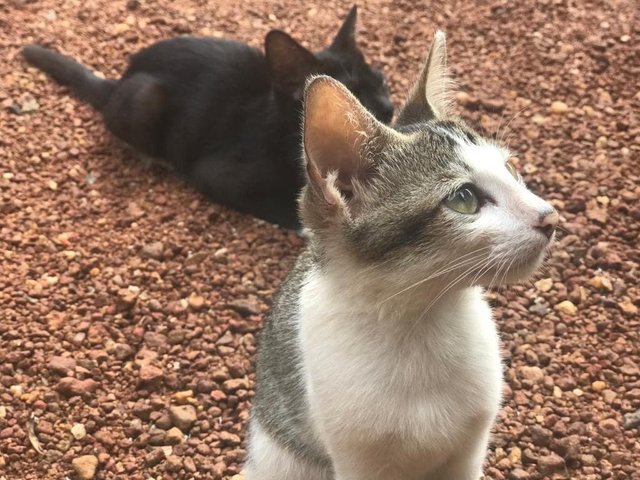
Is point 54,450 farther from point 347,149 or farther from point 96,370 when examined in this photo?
point 347,149

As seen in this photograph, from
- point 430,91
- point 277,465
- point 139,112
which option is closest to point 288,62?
point 139,112

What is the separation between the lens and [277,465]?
2.28m

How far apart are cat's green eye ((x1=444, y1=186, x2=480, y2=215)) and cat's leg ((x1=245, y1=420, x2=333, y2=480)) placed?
3.03 feet

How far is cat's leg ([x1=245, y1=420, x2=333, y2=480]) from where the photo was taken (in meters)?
2.25

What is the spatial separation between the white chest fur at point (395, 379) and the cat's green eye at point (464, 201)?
0.23 m

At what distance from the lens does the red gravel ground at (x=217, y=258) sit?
264 centimetres

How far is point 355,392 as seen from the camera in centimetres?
189

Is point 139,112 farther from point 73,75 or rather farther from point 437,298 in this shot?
point 437,298

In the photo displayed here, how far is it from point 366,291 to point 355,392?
0.83 ft

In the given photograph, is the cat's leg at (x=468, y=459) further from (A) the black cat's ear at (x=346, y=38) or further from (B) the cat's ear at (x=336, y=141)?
(A) the black cat's ear at (x=346, y=38)

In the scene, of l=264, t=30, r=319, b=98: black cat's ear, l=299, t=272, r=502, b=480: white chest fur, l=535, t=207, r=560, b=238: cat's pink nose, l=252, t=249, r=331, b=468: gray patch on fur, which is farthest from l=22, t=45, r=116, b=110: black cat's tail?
l=535, t=207, r=560, b=238: cat's pink nose

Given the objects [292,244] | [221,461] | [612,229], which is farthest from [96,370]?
[612,229]

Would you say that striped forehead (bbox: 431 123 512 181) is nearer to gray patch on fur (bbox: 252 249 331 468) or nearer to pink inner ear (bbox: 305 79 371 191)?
pink inner ear (bbox: 305 79 371 191)

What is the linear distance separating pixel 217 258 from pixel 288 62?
926mm
